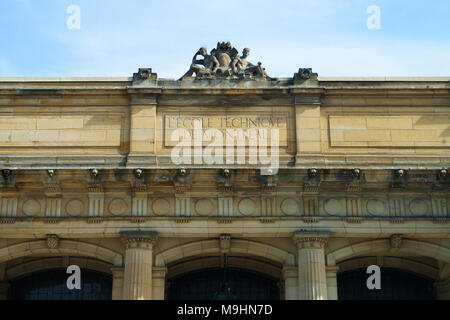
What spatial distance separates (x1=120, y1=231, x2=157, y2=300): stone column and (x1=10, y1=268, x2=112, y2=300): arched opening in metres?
4.62

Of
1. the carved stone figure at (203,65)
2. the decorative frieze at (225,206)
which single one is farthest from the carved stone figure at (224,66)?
the decorative frieze at (225,206)

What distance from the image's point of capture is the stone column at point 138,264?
2455 cm

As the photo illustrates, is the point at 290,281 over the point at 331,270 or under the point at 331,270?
under

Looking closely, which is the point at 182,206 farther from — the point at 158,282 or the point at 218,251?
the point at 158,282

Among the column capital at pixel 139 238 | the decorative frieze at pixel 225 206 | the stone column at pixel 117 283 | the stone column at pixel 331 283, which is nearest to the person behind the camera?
the column capital at pixel 139 238

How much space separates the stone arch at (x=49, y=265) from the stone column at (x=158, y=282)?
3435 mm

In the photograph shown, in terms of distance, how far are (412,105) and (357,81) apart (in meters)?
2.09

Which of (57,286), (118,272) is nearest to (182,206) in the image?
(118,272)

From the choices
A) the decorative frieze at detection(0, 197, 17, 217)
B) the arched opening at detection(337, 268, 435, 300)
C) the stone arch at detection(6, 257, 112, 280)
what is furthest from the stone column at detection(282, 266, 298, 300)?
the decorative frieze at detection(0, 197, 17, 217)

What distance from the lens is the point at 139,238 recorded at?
25.0 m

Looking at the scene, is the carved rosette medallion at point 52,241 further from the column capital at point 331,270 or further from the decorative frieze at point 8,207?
the column capital at point 331,270

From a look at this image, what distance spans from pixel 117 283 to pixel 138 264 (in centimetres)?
113
